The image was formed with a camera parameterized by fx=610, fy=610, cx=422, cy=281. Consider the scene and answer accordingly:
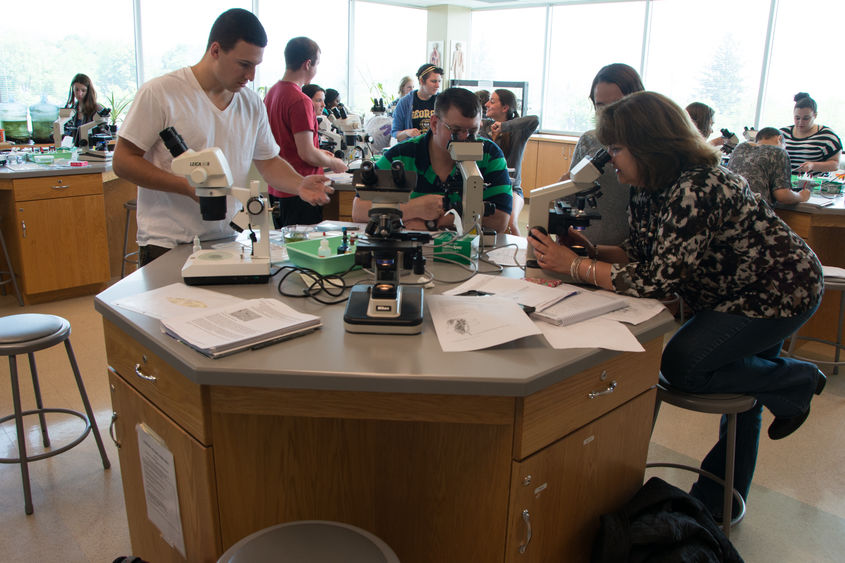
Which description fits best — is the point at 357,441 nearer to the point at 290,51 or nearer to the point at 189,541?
the point at 189,541

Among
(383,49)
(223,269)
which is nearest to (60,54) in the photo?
(383,49)

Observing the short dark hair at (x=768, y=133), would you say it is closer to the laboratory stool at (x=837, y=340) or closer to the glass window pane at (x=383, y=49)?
the laboratory stool at (x=837, y=340)

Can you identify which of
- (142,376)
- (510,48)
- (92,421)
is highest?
(510,48)

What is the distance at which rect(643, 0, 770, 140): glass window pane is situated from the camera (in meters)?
6.78

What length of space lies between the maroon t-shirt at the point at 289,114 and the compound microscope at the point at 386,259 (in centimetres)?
189

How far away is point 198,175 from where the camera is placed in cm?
157

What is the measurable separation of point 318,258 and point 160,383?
20.3 inches

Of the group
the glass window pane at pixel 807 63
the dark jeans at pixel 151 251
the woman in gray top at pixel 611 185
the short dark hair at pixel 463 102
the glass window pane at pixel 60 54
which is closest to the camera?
the dark jeans at pixel 151 251

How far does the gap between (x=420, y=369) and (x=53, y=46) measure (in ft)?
21.1

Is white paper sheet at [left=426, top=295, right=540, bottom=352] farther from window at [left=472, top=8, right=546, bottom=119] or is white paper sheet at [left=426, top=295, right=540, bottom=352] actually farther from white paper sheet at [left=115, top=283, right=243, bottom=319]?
window at [left=472, top=8, right=546, bottom=119]

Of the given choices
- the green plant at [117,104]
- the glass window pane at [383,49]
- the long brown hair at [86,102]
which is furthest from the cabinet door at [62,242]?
the glass window pane at [383,49]

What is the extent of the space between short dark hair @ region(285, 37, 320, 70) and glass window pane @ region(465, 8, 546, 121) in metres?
5.86

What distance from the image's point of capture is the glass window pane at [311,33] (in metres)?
7.22

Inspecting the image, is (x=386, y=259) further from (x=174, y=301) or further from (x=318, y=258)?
(x=174, y=301)
